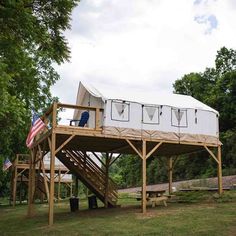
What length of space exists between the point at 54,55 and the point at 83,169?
8.29 m

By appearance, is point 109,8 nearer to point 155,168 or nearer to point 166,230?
point 166,230

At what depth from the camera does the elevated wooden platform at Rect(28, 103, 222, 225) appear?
15.8m

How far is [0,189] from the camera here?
4703cm

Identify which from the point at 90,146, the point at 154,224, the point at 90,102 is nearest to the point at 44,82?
the point at 90,146

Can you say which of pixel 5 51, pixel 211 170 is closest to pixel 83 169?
pixel 5 51

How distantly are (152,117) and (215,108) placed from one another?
26.3 m

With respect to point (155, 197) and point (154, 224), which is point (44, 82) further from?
point (154, 224)

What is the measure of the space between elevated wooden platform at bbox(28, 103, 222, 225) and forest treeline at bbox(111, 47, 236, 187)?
48.5ft

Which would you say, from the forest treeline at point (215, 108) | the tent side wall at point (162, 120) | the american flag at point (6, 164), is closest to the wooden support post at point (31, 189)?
the tent side wall at point (162, 120)

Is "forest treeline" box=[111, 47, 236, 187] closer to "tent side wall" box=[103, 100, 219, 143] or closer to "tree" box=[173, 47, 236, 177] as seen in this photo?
"tree" box=[173, 47, 236, 177]

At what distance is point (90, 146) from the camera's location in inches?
795

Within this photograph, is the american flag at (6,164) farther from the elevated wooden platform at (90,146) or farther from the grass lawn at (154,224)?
the grass lawn at (154,224)

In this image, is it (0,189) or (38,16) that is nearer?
(38,16)

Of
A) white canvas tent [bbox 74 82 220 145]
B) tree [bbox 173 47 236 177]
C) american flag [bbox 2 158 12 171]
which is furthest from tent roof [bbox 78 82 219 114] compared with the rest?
tree [bbox 173 47 236 177]
